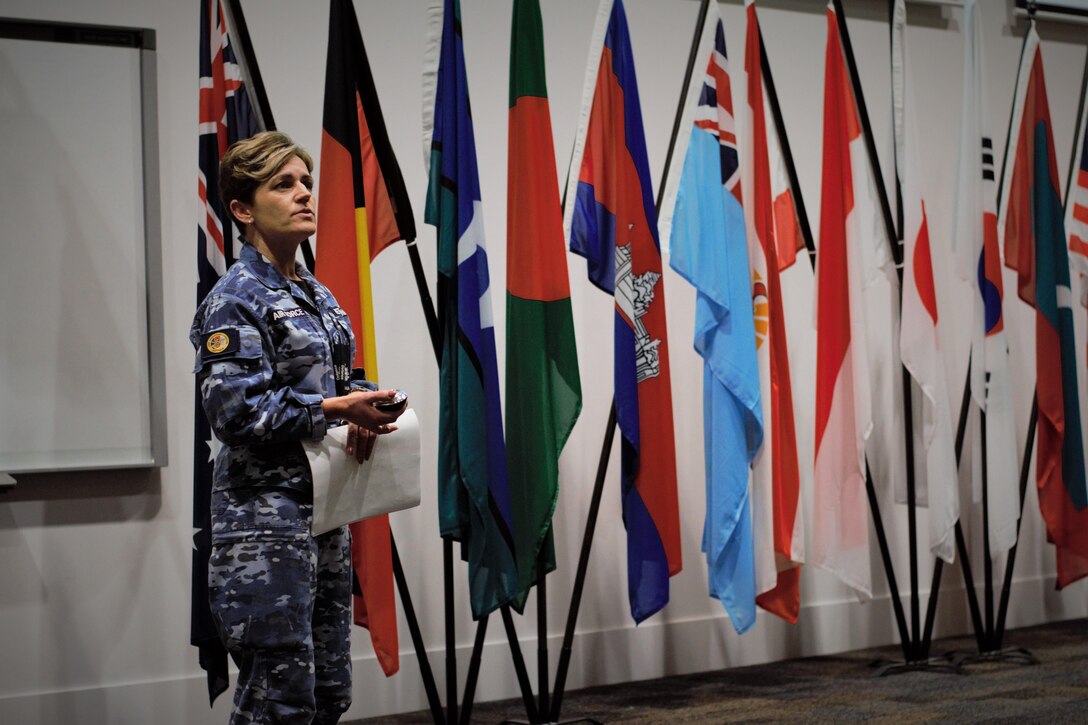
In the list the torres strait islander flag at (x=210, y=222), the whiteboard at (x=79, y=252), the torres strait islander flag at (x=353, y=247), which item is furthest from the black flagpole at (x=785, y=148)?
the whiteboard at (x=79, y=252)

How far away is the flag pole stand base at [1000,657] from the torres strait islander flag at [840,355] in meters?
0.62

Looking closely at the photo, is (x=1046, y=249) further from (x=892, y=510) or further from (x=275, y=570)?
(x=275, y=570)

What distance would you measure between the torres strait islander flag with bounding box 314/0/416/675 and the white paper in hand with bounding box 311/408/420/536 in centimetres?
78

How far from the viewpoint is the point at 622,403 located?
3.07 meters

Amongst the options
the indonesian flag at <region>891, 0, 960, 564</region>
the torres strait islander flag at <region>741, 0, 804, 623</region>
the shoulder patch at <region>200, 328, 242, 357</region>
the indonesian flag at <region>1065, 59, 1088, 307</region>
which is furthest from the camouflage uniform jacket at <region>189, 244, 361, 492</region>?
the indonesian flag at <region>1065, 59, 1088, 307</region>

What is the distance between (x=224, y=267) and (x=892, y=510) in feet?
8.99

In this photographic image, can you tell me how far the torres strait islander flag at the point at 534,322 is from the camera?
9.57ft

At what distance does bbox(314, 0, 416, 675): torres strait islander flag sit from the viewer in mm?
2867

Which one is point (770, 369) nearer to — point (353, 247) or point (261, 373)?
point (353, 247)

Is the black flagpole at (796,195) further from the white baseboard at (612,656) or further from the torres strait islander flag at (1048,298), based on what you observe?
the torres strait islander flag at (1048,298)

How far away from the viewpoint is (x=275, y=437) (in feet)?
6.20

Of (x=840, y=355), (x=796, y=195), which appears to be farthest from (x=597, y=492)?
(x=796, y=195)

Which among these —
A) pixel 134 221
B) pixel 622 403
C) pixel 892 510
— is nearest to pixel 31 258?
pixel 134 221

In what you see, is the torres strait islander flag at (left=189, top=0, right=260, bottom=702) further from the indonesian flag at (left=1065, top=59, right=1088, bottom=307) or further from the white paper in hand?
the indonesian flag at (left=1065, top=59, right=1088, bottom=307)
